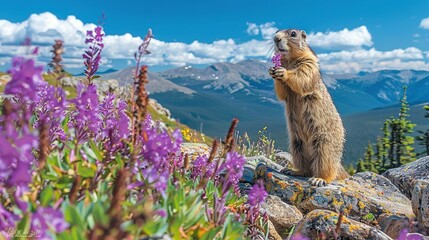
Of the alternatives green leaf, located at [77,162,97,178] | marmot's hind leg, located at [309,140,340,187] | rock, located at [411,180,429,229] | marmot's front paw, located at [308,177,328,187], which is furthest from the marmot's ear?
green leaf, located at [77,162,97,178]

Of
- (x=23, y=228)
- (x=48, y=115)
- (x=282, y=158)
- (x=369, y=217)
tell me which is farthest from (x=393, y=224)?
(x=282, y=158)

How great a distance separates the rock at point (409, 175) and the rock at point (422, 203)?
4280mm

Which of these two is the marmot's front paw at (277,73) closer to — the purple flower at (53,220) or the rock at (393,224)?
the rock at (393,224)

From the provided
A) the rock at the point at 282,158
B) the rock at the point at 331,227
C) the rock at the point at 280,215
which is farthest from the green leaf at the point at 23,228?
the rock at the point at 282,158

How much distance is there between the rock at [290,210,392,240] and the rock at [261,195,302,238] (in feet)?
3.91

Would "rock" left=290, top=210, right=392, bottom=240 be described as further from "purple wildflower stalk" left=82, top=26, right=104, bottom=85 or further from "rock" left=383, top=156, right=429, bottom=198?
"rock" left=383, top=156, right=429, bottom=198

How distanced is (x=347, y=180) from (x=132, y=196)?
352 inches

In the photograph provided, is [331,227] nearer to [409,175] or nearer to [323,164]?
[323,164]

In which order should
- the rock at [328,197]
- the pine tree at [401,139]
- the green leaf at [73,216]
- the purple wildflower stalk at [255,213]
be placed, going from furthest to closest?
the pine tree at [401,139] → the rock at [328,197] → the purple wildflower stalk at [255,213] → the green leaf at [73,216]

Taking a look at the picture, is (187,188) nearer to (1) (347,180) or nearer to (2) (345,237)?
(2) (345,237)

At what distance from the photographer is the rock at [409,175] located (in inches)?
474

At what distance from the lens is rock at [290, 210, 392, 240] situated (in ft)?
16.8

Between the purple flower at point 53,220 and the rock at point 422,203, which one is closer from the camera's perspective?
the purple flower at point 53,220

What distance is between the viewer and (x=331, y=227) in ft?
17.2
